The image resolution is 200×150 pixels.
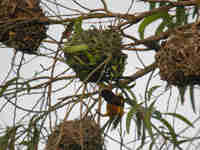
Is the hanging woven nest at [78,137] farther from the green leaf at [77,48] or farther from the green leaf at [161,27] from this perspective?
the green leaf at [161,27]

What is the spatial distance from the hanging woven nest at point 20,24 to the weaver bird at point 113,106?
0.24 m

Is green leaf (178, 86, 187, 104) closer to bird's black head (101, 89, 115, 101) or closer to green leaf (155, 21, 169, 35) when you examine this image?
bird's black head (101, 89, 115, 101)

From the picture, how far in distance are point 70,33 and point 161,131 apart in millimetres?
349

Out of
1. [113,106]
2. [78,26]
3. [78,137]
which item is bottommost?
[78,137]

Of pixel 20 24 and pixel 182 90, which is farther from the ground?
pixel 20 24

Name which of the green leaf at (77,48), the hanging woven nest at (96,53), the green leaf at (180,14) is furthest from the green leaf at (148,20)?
the green leaf at (77,48)

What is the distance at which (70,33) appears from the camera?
1.09m

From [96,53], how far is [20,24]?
8.0 inches

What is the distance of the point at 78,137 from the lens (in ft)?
3.25

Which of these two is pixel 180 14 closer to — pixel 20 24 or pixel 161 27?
pixel 161 27

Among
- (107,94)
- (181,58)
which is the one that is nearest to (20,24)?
(107,94)

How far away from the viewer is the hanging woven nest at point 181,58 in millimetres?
902

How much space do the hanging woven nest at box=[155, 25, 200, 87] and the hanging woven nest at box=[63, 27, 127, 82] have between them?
0.38 ft

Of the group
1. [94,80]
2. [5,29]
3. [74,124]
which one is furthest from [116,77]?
[5,29]
